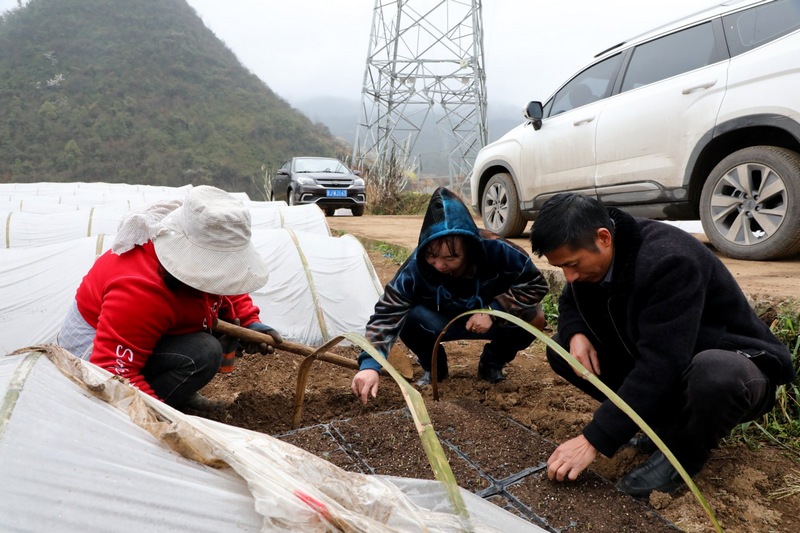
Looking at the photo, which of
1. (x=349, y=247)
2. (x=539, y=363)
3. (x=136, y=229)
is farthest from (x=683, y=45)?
(x=136, y=229)

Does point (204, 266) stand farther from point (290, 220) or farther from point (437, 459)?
point (290, 220)

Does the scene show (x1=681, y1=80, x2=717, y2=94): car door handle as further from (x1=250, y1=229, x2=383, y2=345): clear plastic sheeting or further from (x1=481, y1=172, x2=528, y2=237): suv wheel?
(x1=250, y1=229, x2=383, y2=345): clear plastic sheeting

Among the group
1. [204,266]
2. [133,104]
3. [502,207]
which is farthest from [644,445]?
[133,104]

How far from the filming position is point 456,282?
2.11 metres

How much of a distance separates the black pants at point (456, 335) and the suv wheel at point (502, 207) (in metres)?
2.46

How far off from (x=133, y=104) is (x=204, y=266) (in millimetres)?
38772

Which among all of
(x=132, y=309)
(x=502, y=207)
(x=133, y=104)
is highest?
(x=133, y=104)

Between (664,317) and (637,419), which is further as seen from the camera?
(664,317)

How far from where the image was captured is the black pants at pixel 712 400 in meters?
1.32

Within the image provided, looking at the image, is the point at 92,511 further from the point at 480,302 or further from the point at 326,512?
the point at 480,302

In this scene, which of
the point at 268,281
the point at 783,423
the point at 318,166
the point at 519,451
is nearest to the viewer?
the point at 519,451

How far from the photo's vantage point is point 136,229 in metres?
1.59

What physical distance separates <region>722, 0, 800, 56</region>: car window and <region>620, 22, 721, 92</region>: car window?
4.1 inches

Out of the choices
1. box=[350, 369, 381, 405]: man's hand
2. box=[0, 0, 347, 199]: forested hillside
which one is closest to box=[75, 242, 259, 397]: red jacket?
box=[350, 369, 381, 405]: man's hand
